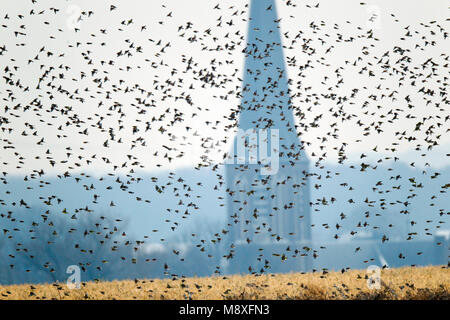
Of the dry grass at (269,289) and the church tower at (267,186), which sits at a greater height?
the church tower at (267,186)

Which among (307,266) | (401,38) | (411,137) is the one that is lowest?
(411,137)

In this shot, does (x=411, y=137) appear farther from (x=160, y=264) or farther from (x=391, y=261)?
(x=391, y=261)

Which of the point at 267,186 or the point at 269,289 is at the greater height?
the point at 267,186

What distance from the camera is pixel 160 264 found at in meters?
78.7

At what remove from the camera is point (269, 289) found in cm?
1845

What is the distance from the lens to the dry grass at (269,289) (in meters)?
17.5

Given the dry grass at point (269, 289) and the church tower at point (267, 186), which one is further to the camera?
the church tower at point (267, 186)

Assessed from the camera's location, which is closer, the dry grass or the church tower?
the dry grass

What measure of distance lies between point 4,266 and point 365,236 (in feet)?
422

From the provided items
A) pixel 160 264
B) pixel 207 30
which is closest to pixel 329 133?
pixel 207 30

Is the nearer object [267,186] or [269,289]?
[269,289]

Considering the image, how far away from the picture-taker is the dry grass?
17469 mm

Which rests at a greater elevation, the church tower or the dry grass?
the church tower
